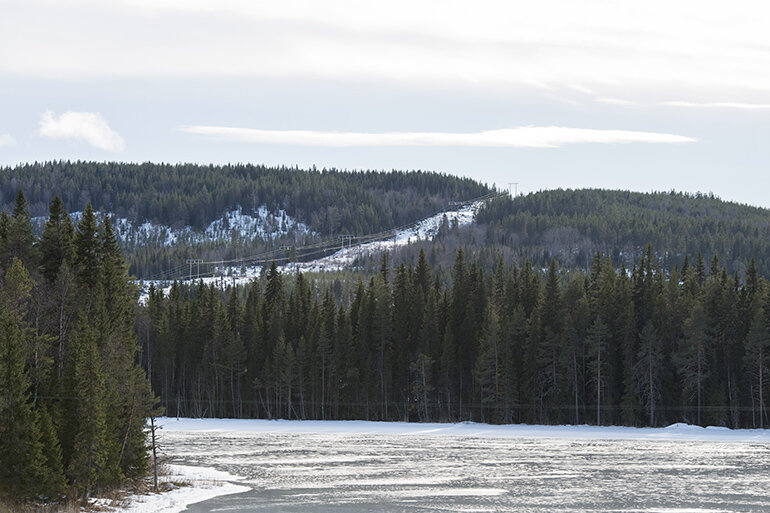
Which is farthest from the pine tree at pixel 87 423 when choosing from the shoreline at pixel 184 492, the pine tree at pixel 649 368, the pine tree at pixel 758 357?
the pine tree at pixel 758 357

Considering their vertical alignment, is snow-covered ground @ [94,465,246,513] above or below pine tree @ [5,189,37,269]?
below

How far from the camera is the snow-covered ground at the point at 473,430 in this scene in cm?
9906

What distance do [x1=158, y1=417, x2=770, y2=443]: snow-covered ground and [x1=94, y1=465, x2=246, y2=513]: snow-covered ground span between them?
4532cm

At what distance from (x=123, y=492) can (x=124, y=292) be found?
16.7m

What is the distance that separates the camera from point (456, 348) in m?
129

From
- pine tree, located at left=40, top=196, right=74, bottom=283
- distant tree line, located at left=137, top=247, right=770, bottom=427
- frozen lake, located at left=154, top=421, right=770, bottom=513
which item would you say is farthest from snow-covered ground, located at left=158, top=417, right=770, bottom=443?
pine tree, located at left=40, top=196, right=74, bottom=283

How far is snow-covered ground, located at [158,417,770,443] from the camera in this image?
99.1 metres

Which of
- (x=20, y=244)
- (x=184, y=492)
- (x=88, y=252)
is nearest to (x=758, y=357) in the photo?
(x=88, y=252)

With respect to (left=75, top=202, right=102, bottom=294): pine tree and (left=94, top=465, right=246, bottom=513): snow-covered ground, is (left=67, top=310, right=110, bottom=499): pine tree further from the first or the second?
(left=75, top=202, right=102, bottom=294): pine tree

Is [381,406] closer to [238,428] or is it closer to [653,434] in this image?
[238,428]

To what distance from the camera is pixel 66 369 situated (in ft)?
169

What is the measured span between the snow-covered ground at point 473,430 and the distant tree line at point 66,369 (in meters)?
48.1

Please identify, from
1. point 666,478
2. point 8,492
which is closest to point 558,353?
point 666,478

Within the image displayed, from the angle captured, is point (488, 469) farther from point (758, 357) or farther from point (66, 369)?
point (758, 357)
